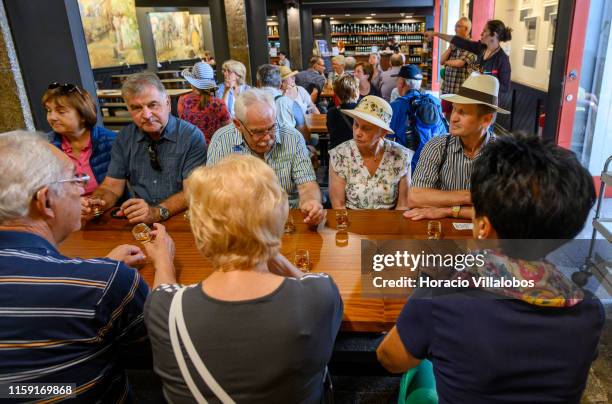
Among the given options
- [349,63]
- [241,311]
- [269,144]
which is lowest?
[241,311]

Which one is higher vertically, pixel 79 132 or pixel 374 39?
pixel 374 39

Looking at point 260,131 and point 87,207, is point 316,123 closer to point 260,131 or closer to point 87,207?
point 260,131

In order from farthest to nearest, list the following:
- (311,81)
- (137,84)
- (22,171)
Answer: (311,81) < (137,84) < (22,171)

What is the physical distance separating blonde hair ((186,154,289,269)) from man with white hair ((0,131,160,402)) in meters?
0.35

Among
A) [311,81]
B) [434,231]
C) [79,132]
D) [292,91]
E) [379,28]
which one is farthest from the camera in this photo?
[379,28]

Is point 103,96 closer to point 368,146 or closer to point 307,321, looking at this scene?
point 368,146

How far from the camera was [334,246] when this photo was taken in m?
1.80

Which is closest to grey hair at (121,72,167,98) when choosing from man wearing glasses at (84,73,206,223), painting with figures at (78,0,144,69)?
man wearing glasses at (84,73,206,223)

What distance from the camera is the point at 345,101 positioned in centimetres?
387

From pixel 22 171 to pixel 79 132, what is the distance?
1.58 metres

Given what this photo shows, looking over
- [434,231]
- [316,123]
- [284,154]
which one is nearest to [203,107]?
[316,123]

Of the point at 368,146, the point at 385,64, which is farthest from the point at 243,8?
the point at 368,146

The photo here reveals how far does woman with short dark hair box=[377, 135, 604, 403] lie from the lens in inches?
35.6

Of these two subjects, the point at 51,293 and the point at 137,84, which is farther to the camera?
the point at 137,84
